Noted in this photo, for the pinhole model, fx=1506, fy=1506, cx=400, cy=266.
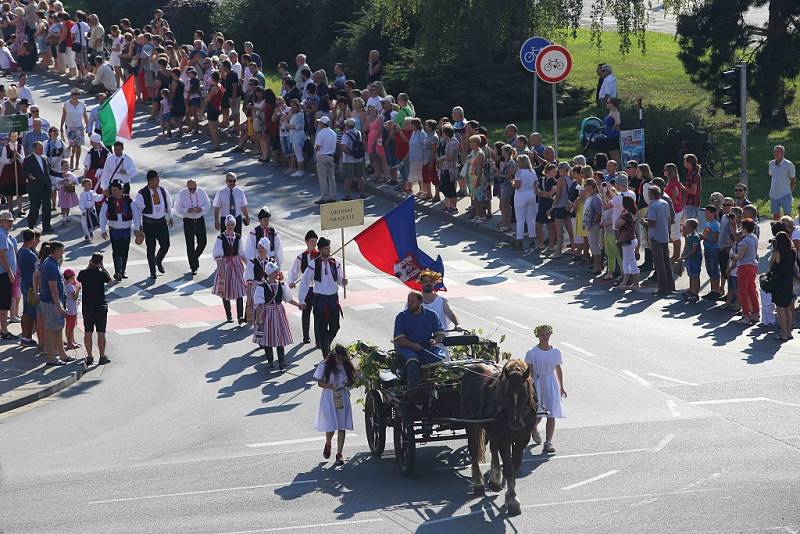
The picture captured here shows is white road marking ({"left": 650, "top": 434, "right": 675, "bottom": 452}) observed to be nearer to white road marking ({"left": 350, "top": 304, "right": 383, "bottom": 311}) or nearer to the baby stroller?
white road marking ({"left": 350, "top": 304, "right": 383, "bottom": 311})

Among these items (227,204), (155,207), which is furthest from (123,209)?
(227,204)

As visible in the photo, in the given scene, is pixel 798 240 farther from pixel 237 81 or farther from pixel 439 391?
pixel 237 81

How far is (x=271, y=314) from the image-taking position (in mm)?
20312

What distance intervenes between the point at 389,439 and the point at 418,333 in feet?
6.06

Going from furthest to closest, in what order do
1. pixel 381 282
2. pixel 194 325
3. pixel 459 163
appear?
pixel 459 163
pixel 381 282
pixel 194 325

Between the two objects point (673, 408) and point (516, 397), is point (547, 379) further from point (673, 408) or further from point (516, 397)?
point (516, 397)

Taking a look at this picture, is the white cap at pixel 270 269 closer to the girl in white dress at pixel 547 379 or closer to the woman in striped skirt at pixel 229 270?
the woman in striped skirt at pixel 229 270

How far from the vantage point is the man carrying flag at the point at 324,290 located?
20.4 metres

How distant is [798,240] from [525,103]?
1694cm

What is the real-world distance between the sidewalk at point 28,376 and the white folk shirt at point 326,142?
949 cm

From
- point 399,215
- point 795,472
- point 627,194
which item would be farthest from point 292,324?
point 795,472

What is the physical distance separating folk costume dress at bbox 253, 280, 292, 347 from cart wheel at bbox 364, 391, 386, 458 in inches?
154

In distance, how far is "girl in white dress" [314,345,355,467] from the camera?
640 inches

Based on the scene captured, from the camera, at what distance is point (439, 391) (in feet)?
50.3
